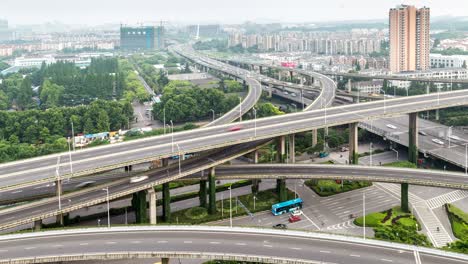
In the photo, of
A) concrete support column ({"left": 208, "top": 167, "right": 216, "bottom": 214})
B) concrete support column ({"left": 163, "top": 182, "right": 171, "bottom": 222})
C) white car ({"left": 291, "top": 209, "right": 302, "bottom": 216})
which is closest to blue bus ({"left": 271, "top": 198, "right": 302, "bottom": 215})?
white car ({"left": 291, "top": 209, "right": 302, "bottom": 216})

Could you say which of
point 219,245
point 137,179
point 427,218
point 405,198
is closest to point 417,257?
point 219,245

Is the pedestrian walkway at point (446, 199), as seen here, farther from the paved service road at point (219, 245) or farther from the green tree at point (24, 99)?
the green tree at point (24, 99)

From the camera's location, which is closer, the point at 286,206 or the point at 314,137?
the point at 286,206

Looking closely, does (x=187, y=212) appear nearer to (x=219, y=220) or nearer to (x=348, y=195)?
(x=219, y=220)

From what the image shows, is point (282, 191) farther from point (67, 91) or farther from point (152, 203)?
point (67, 91)

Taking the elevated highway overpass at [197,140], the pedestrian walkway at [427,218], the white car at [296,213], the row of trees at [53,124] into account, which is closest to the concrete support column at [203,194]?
the elevated highway overpass at [197,140]

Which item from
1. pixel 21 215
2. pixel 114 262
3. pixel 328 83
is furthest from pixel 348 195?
pixel 328 83

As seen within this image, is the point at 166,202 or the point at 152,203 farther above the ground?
the point at 152,203
